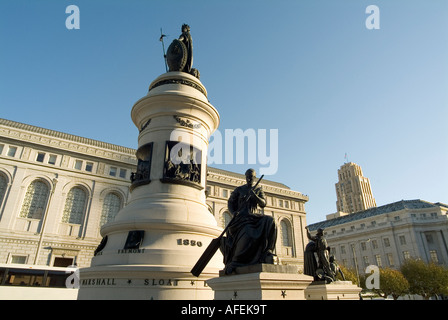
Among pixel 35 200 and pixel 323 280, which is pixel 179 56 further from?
pixel 35 200

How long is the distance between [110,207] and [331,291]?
36.5 meters

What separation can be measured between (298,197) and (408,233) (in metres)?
24.4

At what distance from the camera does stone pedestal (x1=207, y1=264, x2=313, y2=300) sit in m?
4.65

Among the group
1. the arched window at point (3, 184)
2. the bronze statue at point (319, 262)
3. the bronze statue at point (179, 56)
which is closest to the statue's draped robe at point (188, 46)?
the bronze statue at point (179, 56)

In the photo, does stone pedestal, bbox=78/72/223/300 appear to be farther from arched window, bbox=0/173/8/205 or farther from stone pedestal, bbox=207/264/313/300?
arched window, bbox=0/173/8/205

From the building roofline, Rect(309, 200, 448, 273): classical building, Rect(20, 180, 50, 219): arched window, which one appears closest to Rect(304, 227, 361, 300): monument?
Rect(20, 180, 50, 219): arched window

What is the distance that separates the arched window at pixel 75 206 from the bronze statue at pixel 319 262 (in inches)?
1380

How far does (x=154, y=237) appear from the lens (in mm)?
8375

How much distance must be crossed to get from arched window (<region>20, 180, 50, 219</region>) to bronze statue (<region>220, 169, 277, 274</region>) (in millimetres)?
35883

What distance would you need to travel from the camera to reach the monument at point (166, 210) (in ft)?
24.0

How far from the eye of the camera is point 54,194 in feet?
115

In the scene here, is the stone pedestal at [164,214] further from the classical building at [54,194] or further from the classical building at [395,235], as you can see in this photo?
the classical building at [395,235]
